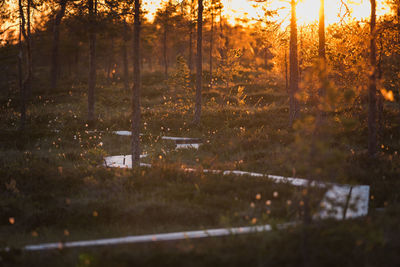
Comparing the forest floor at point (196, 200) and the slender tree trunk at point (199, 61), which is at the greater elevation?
the slender tree trunk at point (199, 61)

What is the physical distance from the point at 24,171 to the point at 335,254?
352 inches

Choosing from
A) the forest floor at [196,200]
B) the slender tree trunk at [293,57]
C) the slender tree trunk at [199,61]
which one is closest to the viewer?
the forest floor at [196,200]

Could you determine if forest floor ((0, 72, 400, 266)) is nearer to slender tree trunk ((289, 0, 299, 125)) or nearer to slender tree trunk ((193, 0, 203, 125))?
slender tree trunk ((289, 0, 299, 125))

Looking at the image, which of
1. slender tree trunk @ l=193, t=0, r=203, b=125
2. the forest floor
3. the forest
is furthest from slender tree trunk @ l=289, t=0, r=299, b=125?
slender tree trunk @ l=193, t=0, r=203, b=125

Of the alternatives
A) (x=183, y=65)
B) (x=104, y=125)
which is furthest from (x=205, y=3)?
(x=183, y=65)

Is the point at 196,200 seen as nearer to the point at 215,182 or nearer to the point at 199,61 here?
the point at 215,182

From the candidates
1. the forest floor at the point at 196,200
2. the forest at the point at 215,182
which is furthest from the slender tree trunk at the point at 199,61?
the forest floor at the point at 196,200

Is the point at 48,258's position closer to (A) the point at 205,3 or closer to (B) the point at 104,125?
(B) the point at 104,125

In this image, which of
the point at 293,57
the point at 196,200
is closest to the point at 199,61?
the point at 293,57

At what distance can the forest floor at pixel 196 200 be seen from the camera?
5.23m

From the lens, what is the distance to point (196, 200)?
Answer: 8.16m

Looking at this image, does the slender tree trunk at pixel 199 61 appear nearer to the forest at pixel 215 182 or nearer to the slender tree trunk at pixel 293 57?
the forest at pixel 215 182

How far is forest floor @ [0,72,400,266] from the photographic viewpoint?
5.23m

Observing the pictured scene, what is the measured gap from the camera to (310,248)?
205 inches
